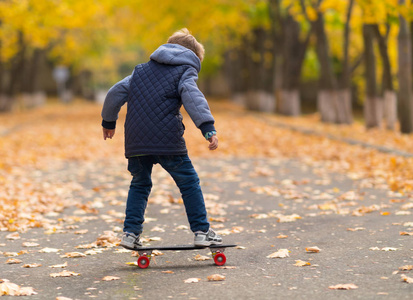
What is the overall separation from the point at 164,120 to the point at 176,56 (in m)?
0.49

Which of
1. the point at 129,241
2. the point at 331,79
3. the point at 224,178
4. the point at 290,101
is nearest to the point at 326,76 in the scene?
the point at 331,79

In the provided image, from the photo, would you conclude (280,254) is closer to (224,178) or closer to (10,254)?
(10,254)

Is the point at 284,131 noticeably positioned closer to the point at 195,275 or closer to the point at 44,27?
the point at 44,27

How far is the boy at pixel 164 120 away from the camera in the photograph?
5.30 meters

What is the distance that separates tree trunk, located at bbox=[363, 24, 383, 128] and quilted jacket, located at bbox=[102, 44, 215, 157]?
678 inches

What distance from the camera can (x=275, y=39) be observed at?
1298 inches

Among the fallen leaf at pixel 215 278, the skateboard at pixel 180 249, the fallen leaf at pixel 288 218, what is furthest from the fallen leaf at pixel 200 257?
the fallen leaf at pixel 288 218

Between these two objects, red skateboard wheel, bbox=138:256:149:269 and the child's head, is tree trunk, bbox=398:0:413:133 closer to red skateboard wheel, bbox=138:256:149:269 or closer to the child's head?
the child's head

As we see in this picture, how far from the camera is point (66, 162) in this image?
1481 cm

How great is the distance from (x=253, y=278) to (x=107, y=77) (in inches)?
Answer: 3003

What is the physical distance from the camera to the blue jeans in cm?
542

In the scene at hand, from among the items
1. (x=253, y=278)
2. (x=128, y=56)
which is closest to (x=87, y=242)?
(x=253, y=278)

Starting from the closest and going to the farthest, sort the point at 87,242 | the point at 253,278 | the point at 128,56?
the point at 253,278 → the point at 87,242 → the point at 128,56

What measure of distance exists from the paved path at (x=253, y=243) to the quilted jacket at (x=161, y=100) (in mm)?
953
